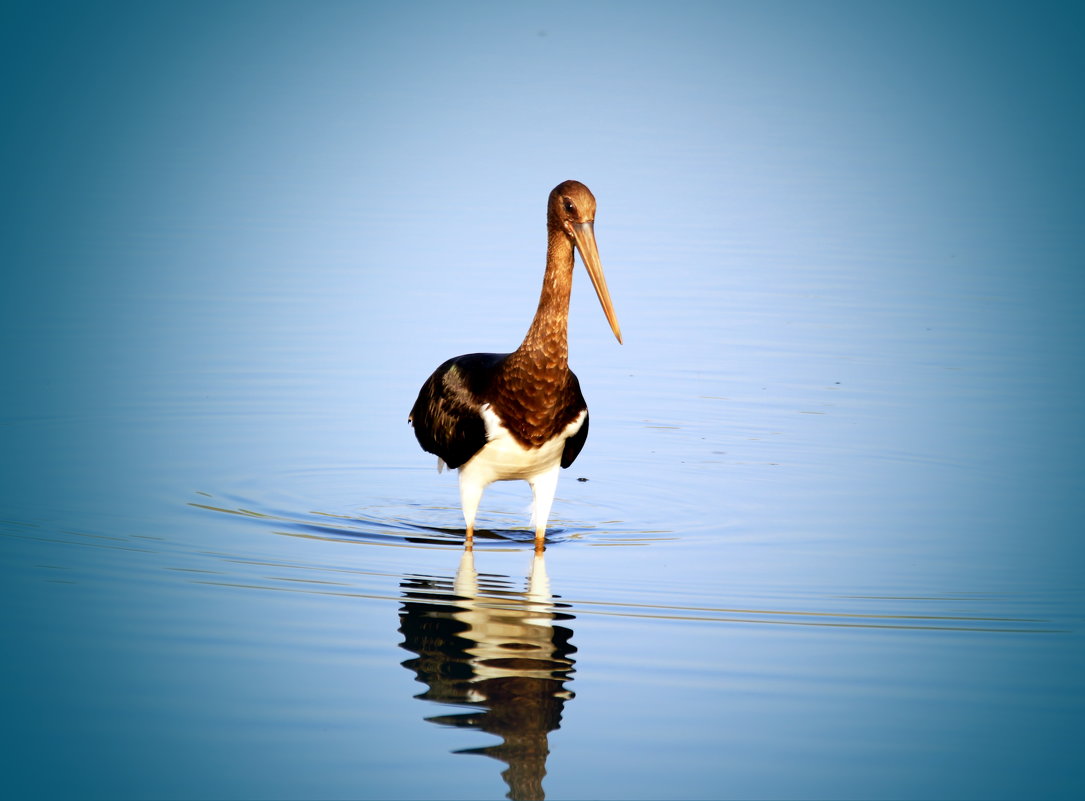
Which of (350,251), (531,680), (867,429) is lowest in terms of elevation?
(531,680)

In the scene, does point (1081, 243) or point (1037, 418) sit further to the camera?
point (1081, 243)

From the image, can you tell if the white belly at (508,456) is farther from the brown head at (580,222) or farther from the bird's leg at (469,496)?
the brown head at (580,222)

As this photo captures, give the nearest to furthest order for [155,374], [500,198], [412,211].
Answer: [155,374]
[412,211]
[500,198]

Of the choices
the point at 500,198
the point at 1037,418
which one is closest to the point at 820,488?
the point at 1037,418

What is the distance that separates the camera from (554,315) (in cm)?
1048

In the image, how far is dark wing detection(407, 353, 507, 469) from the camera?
415 inches

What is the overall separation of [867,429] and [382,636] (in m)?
→ 7.40

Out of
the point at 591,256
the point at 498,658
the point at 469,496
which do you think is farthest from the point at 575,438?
the point at 498,658

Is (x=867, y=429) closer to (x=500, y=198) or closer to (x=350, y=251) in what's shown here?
(x=350, y=251)

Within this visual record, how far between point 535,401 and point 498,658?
2.61 meters

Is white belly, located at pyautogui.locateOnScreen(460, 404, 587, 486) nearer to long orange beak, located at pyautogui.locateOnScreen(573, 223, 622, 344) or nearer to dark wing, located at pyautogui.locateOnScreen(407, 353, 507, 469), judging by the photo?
dark wing, located at pyautogui.locateOnScreen(407, 353, 507, 469)

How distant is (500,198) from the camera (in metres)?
32.4

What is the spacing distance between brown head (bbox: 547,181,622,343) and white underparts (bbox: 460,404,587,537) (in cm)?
89

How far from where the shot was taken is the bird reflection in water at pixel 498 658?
704cm
